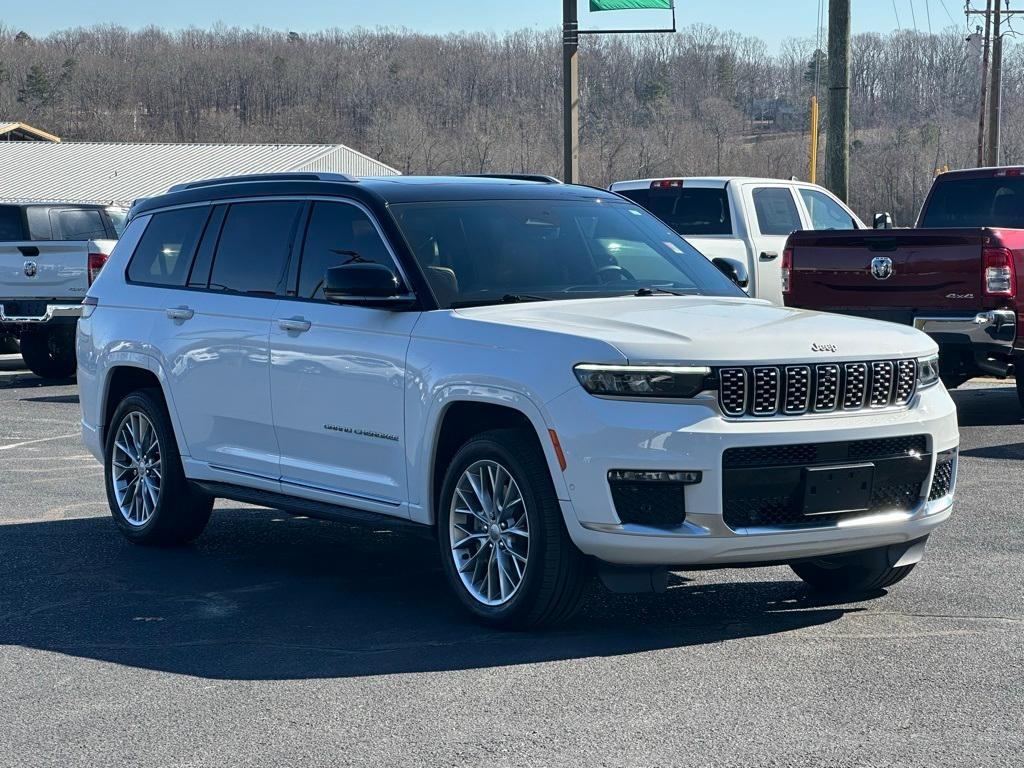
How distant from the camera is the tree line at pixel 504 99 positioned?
415 ft

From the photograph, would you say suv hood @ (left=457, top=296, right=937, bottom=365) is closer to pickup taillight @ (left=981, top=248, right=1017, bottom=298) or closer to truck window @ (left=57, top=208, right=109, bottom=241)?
pickup taillight @ (left=981, top=248, right=1017, bottom=298)

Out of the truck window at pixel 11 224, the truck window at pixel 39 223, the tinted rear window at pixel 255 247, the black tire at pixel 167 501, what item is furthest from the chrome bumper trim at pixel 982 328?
the truck window at pixel 11 224

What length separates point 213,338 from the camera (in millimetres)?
7641

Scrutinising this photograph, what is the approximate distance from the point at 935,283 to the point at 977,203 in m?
3.89

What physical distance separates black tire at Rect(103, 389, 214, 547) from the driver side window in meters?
1.39

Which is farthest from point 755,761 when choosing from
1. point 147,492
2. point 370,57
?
point 370,57

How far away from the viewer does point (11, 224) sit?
1950 cm

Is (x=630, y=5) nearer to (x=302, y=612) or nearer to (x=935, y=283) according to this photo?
(x=935, y=283)

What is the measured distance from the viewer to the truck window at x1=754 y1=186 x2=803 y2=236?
1595 cm

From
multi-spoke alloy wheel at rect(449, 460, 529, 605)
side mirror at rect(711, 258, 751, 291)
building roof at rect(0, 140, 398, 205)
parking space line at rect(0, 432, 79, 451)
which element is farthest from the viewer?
building roof at rect(0, 140, 398, 205)

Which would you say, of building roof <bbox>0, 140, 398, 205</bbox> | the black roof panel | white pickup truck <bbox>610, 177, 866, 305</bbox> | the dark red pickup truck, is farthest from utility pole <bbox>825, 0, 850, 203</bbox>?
building roof <bbox>0, 140, 398, 205</bbox>

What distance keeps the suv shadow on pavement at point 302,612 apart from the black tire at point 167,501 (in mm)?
87

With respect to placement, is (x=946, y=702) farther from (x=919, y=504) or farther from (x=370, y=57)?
(x=370, y=57)

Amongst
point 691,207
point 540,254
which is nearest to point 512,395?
point 540,254
